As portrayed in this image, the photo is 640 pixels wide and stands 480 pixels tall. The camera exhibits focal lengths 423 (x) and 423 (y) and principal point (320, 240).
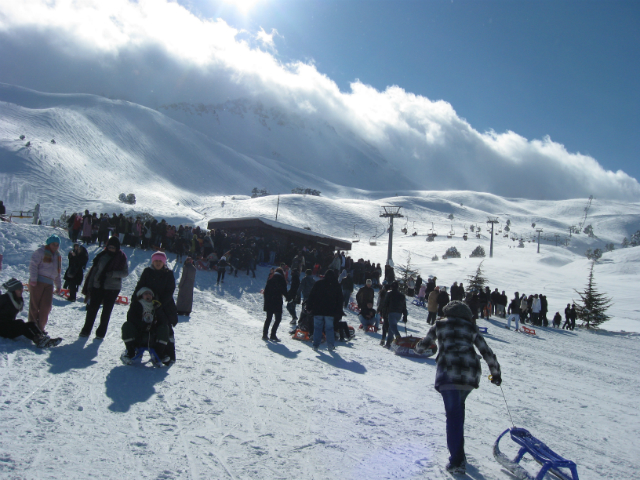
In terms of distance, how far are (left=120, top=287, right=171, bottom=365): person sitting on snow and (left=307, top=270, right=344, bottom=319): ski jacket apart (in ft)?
10.8

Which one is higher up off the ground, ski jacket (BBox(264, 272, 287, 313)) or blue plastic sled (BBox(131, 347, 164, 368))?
ski jacket (BBox(264, 272, 287, 313))

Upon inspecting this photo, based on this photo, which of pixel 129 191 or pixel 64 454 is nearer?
pixel 64 454

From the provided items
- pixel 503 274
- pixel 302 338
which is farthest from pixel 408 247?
pixel 302 338

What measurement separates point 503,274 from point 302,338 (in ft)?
105

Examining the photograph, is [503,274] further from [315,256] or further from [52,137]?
[52,137]

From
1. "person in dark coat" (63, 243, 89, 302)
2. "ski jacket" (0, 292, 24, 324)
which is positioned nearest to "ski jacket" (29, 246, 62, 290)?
"ski jacket" (0, 292, 24, 324)

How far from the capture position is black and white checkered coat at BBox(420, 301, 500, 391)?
348 centimetres

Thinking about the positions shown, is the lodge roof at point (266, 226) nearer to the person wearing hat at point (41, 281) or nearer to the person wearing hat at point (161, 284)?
the person wearing hat at point (41, 281)

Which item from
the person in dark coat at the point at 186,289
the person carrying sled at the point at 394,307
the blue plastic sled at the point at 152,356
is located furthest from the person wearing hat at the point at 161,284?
the person carrying sled at the point at 394,307

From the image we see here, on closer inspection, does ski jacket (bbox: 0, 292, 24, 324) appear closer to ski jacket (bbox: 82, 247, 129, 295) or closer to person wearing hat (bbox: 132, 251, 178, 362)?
ski jacket (bbox: 82, 247, 129, 295)

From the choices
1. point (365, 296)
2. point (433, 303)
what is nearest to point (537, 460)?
point (365, 296)

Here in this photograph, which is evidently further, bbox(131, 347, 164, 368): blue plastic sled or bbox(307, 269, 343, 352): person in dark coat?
bbox(307, 269, 343, 352): person in dark coat

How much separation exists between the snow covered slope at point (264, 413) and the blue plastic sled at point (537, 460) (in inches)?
5.1

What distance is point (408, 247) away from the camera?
53562mm
